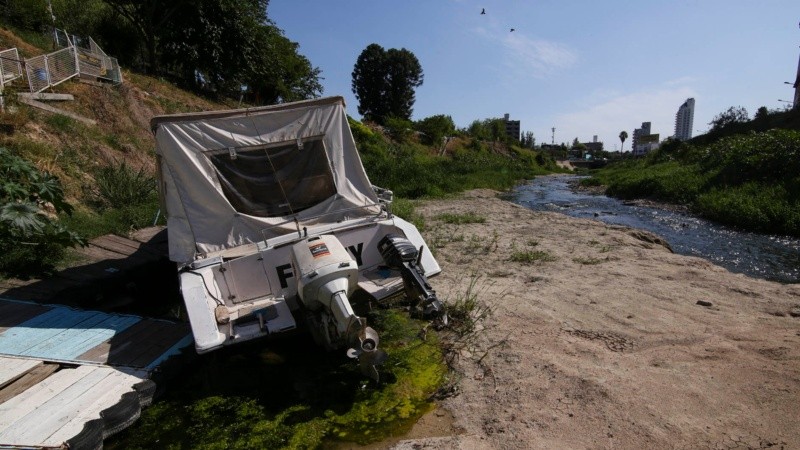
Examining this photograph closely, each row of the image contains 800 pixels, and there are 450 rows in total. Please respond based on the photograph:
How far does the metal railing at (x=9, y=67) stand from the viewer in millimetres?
12092

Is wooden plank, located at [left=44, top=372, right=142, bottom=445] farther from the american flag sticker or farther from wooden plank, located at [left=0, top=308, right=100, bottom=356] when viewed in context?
the american flag sticker

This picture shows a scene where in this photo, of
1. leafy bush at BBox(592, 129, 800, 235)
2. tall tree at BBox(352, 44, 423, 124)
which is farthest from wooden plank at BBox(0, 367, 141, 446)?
tall tree at BBox(352, 44, 423, 124)

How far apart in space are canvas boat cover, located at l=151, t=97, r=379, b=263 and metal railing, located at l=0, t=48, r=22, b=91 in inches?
397

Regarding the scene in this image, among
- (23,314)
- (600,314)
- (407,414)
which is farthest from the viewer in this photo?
(600,314)

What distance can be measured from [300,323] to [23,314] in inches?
126

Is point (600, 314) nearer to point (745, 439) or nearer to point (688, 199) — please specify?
point (745, 439)

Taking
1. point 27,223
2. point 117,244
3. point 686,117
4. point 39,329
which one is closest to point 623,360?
point 39,329

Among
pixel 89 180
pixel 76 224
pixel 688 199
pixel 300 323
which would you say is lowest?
pixel 688 199

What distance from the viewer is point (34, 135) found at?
11.5 meters

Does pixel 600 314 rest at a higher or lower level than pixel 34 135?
lower

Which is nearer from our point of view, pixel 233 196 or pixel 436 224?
pixel 233 196

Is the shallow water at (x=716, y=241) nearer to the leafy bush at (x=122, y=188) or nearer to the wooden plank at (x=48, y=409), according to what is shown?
the wooden plank at (x=48, y=409)

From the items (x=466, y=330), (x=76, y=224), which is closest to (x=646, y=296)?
(x=466, y=330)

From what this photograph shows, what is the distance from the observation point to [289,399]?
14.1 feet
